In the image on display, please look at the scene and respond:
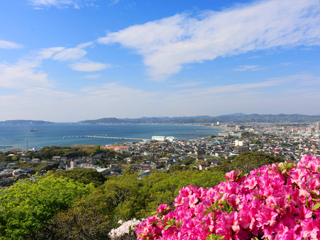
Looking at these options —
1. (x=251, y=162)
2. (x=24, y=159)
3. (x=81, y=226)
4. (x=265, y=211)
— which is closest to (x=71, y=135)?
(x=24, y=159)

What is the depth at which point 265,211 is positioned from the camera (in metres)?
1.19

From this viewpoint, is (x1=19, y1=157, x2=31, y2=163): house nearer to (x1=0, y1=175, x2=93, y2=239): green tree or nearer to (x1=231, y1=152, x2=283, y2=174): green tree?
(x1=0, y1=175, x2=93, y2=239): green tree

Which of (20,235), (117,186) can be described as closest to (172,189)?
(117,186)

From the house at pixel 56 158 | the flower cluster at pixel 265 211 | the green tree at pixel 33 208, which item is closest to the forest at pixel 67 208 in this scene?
the green tree at pixel 33 208

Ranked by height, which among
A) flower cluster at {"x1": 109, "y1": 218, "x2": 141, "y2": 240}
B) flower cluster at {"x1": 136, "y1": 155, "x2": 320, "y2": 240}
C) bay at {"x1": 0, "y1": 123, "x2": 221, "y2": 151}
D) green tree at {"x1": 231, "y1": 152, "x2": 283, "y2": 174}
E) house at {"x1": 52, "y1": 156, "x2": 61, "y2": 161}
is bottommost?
house at {"x1": 52, "y1": 156, "x2": 61, "y2": 161}

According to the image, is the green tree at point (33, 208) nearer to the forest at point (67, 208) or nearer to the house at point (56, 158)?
the forest at point (67, 208)

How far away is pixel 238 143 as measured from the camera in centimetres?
4466

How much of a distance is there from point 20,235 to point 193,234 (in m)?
5.49

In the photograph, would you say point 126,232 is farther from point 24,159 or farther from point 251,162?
point 24,159

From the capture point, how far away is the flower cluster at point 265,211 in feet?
3.79

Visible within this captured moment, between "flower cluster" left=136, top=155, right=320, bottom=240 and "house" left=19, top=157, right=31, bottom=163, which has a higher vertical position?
"flower cluster" left=136, top=155, right=320, bottom=240

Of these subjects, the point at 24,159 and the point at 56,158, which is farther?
the point at 56,158

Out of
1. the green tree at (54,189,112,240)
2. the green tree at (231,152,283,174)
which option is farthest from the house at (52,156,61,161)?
the green tree at (54,189,112,240)

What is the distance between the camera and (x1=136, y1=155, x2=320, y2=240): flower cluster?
1155 mm
